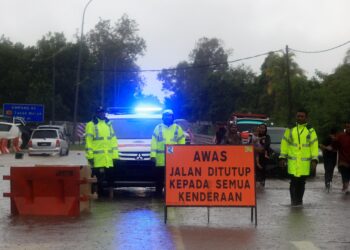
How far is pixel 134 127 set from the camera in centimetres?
1585

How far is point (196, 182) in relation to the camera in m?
10.8

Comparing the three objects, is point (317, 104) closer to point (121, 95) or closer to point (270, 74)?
point (270, 74)

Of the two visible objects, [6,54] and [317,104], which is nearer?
[317,104]

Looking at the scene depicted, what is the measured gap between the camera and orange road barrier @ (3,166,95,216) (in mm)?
11461

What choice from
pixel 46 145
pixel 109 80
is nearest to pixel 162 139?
pixel 46 145

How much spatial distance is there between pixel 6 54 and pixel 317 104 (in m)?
43.4

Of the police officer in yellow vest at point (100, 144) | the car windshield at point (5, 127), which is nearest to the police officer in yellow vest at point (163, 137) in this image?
the police officer in yellow vest at point (100, 144)

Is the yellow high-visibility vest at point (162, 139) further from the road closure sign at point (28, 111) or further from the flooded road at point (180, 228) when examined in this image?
the road closure sign at point (28, 111)

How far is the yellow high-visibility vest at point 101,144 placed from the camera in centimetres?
1341

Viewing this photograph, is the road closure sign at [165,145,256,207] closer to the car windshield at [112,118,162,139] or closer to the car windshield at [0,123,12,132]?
the car windshield at [112,118,162,139]

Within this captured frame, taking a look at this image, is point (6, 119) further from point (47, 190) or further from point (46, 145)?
point (47, 190)

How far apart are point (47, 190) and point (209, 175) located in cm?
275

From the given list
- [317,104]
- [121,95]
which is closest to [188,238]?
[317,104]

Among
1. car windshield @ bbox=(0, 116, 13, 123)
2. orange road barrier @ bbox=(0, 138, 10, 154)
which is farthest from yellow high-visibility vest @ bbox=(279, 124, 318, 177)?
car windshield @ bbox=(0, 116, 13, 123)
